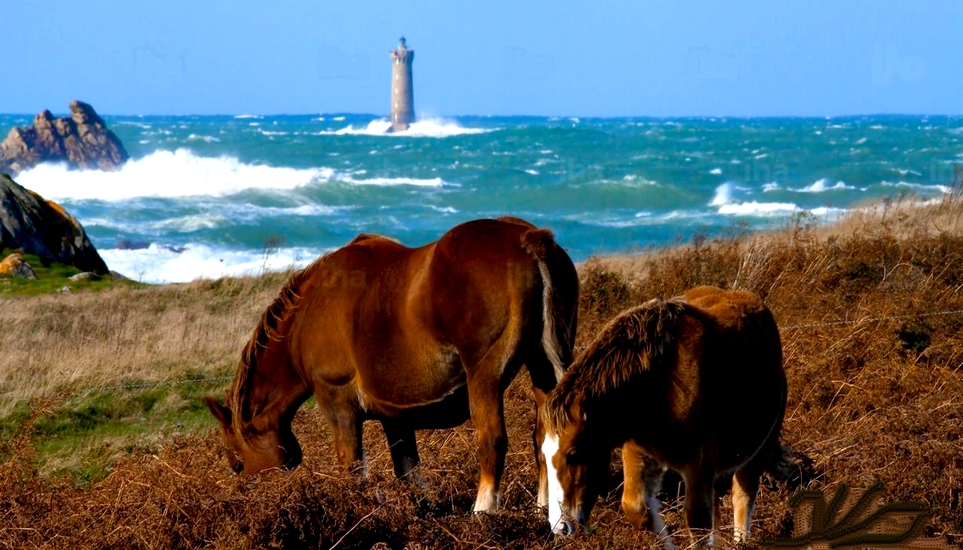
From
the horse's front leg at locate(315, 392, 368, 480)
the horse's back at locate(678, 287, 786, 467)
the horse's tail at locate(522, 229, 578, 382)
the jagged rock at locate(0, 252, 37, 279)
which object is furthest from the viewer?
the jagged rock at locate(0, 252, 37, 279)

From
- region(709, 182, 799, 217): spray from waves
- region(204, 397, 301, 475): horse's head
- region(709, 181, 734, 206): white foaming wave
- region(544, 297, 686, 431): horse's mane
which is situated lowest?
region(709, 181, 734, 206): white foaming wave

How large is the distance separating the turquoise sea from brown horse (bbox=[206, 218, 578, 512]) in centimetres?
1843

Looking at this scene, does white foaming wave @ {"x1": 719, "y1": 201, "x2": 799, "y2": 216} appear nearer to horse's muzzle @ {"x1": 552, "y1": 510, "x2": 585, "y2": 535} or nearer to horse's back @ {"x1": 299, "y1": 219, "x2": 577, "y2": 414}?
horse's back @ {"x1": 299, "y1": 219, "x2": 577, "y2": 414}

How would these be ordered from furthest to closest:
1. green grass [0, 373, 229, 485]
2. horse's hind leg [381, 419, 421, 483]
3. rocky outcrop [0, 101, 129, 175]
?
rocky outcrop [0, 101, 129, 175] < green grass [0, 373, 229, 485] < horse's hind leg [381, 419, 421, 483]

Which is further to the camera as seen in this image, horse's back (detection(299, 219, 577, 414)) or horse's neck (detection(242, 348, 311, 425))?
horse's neck (detection(242, 348, 311, 425))

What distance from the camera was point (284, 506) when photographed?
4840 mm

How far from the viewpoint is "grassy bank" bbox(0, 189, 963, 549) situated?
16.1 feet

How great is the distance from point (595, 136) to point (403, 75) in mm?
30896

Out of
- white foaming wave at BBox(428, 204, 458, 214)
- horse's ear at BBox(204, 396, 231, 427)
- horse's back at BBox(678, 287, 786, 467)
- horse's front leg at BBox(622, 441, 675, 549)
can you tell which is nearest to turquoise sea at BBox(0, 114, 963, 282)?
white foaming wave at BBox(428, 204, 458, 214)

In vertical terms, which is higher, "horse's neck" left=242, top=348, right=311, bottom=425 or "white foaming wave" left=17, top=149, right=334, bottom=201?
"horse's neck" left=242, top=348, right=311, bottom=425

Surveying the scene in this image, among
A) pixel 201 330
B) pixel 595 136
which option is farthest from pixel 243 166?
pixel 201 330

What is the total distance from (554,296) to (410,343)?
85 centimetres

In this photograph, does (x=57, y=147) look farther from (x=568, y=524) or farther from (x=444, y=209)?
(x=568, y=524)

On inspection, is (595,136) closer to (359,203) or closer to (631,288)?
(359,203)
